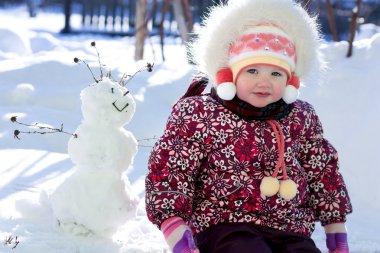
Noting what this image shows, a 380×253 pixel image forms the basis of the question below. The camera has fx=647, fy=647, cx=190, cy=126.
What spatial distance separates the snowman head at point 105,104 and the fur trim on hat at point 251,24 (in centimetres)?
29

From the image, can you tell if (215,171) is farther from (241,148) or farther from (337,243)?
(337,243)

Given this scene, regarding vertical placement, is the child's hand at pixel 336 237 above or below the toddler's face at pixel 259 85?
below

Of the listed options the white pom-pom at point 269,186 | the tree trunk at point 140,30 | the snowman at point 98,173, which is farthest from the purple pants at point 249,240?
the tree trunk at point 140,30

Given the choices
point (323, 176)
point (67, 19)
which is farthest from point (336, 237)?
point (67, 19)

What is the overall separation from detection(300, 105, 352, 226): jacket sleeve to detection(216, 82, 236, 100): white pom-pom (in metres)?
0.31

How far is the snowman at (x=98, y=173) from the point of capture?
2066 mm

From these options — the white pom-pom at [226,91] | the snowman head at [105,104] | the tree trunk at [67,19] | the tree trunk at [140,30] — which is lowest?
the tree trunk at [67,19]

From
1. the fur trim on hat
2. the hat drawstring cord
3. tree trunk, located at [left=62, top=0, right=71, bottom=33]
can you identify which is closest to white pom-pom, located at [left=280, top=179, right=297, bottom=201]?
the hat drawstring cord

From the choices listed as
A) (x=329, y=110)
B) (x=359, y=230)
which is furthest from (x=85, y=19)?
(x=359, y=230)

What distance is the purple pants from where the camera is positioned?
1.79 metres

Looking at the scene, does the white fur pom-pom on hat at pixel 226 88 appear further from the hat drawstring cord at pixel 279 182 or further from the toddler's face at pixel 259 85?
the hat drawstring cord at pixel 279 182

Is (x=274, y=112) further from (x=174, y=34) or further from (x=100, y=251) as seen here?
(x=174, y=34)

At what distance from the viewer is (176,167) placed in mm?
1885

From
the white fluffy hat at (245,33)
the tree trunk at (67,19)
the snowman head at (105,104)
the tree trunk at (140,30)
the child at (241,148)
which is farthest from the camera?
the tree trunk at (67,19)
